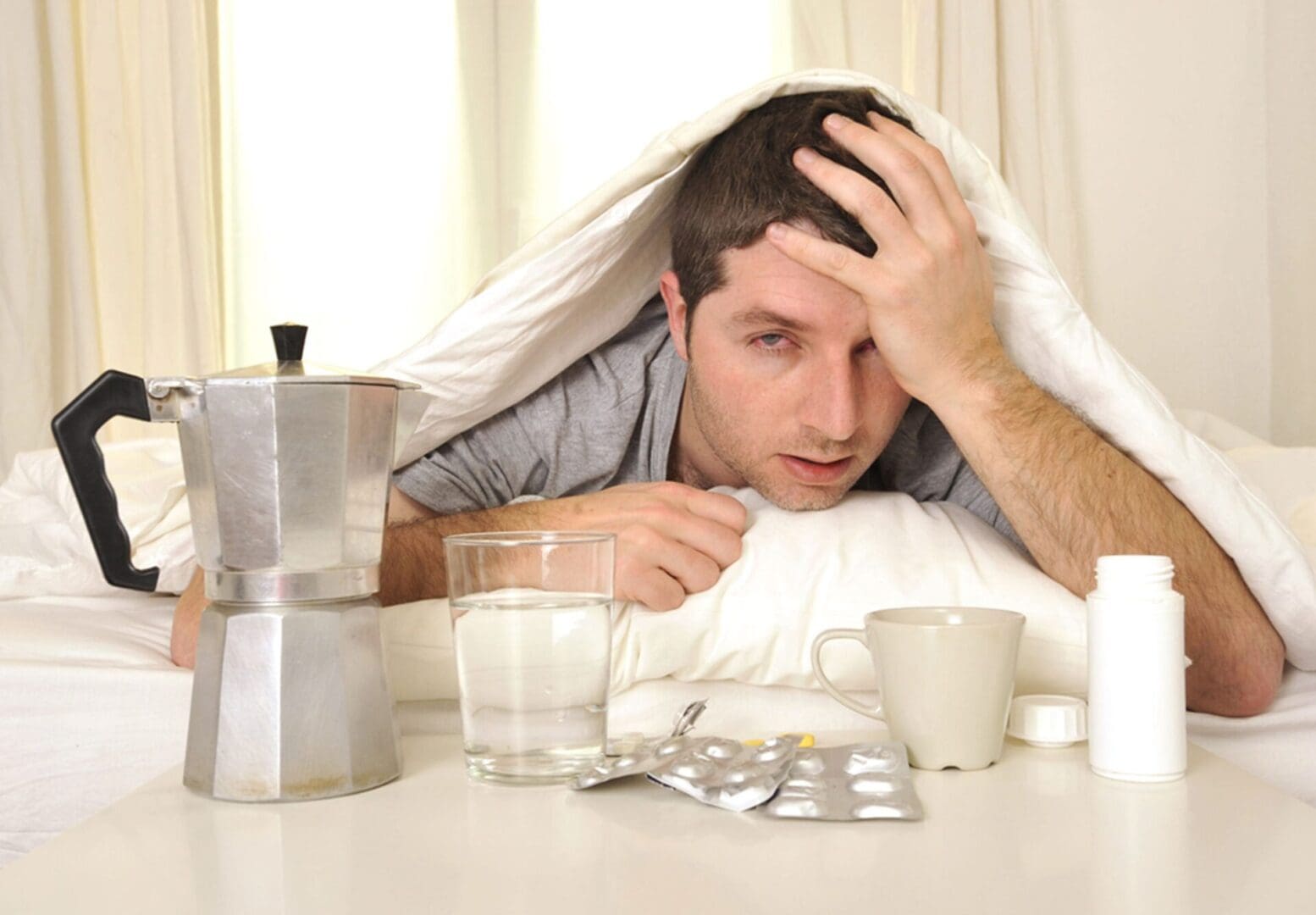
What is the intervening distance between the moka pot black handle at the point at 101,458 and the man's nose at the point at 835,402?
61cm

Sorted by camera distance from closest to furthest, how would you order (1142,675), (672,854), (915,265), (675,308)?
1. (672,854)
2. (1142,675)
3. (915,265)
4. (675,308)

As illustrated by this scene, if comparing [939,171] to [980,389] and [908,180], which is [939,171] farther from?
[980,389]

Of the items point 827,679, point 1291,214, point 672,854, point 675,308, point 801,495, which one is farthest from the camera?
point 1291,214

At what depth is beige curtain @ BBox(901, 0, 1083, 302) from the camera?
8.10 ft

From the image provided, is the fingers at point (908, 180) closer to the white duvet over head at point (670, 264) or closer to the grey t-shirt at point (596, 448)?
the white duvet over head at point (670, 264)

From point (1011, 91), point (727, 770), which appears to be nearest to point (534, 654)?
point (727, 770)

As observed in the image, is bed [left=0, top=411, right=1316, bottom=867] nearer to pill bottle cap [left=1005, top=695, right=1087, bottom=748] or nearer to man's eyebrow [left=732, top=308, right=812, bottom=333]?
pill bottle cap [left=1005, top=695, right=1087, bottom=748]

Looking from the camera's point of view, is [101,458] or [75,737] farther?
[75,737]

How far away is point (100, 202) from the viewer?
257 cm

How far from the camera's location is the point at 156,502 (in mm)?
1458

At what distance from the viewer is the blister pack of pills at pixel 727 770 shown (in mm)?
652

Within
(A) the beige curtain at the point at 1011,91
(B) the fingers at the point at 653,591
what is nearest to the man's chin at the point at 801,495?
(B) the fingers at the point at 653,591

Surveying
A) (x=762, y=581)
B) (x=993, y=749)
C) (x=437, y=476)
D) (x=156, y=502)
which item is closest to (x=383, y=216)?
(x=156, y=502)

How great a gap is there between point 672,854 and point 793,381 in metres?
0.67
